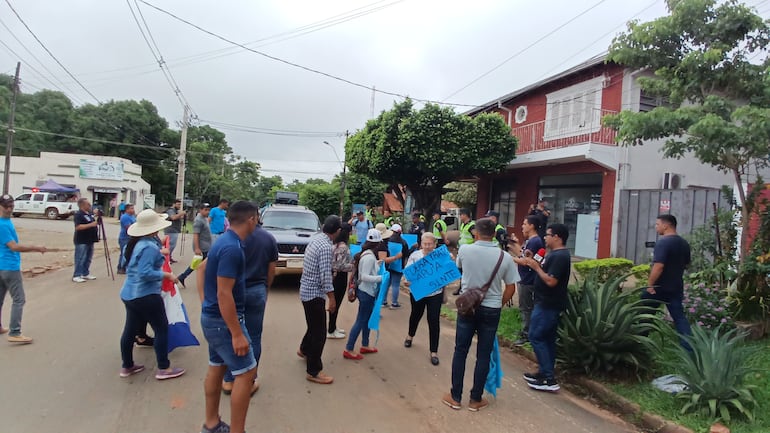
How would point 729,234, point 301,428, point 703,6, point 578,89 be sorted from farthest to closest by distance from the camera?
point 578,89, point 729,234, point 703,6, point 301,428

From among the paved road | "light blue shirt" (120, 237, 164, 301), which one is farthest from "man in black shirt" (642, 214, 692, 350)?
"light blue shirt" (120, 237, 164, 301)

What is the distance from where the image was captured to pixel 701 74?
20.8ft

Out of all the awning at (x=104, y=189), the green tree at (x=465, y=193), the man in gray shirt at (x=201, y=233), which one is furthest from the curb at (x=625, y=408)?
the awning at (x=104, y=189)

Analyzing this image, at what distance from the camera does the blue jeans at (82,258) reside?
9.25m

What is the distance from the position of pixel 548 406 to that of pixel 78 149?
5558 cm

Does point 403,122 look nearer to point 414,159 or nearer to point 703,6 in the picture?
point 414,159

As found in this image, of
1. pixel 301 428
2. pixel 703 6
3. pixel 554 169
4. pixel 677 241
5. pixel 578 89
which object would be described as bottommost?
pixel 301 428

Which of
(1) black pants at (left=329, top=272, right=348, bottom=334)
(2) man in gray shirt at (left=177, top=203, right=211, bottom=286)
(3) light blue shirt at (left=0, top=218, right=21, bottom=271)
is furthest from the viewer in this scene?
(2) man in gray shirt at (left=177, top=203, right=211, bottom=286)

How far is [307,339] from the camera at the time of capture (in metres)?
4.80

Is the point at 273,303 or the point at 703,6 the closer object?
the point at 703,6

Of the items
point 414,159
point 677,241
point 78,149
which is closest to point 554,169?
point 414,159

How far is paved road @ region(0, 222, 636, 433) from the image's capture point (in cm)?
362

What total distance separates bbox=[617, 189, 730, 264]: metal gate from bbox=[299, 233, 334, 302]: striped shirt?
28.4 ft

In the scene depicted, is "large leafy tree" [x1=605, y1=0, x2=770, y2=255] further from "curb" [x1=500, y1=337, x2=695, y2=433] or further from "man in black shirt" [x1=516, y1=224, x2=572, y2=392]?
"curb" [x1=500, y1=337, x2=695, y2=433]
